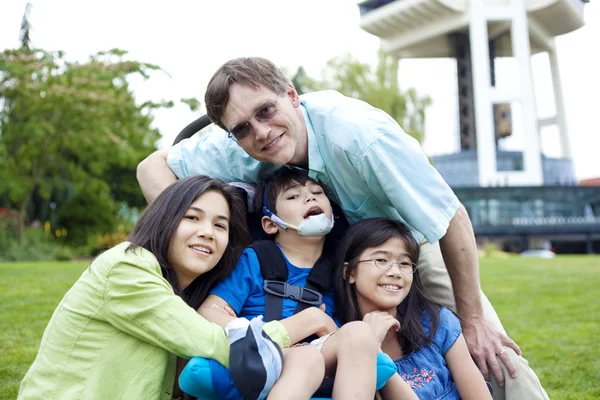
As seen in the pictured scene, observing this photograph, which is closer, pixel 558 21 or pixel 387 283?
pixel 387 283

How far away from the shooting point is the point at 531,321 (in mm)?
7469

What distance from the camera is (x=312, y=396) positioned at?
92.5 inches

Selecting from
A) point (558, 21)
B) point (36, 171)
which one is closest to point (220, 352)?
point (36, 171)

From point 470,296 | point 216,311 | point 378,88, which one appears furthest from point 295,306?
point 378,88

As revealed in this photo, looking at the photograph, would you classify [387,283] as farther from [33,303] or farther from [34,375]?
[33,303]

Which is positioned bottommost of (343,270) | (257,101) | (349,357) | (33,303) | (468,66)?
(33,303)

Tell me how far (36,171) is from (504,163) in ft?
125

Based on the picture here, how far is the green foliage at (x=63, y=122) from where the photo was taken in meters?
16.2

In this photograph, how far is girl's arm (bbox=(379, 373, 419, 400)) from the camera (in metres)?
2.48

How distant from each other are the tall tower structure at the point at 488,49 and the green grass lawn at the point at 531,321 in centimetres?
3605

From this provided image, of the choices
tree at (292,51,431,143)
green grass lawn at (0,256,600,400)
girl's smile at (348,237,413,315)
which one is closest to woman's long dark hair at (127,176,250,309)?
girl's smile at (348,237,413,315)

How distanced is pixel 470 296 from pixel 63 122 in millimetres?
15955

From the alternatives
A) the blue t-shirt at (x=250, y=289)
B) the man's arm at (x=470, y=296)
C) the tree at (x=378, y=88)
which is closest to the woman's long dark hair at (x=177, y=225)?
the blue t-shirt at (x=250, y=289)

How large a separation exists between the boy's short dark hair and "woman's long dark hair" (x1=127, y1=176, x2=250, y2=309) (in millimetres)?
163
